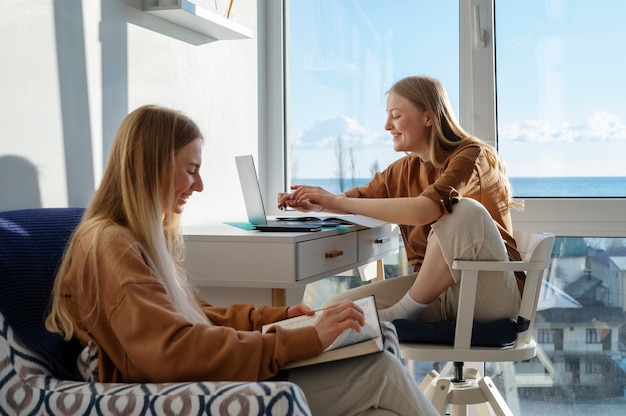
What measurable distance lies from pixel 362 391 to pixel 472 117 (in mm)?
1721

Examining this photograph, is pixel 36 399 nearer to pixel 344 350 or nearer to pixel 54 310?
pixel 54 310

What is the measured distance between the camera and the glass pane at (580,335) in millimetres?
2764

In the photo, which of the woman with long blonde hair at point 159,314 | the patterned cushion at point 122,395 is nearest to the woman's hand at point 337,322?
the woman with long blonde hair at point 159,314

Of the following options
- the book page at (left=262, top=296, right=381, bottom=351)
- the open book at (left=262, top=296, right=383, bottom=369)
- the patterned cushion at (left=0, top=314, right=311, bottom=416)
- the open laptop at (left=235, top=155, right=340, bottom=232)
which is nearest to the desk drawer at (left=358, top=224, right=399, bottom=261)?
the open laptop at (left=235, top=155, right=340, bottom=232)

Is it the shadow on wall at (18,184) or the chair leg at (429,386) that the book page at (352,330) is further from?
the chair leg at (429,386)

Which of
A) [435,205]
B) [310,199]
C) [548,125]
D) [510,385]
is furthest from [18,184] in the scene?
[510,385]

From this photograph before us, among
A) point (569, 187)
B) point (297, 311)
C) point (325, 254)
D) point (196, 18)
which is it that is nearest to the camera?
point (297, 311)

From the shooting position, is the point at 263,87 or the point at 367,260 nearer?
the point at 367,260

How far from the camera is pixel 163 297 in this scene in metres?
1.28

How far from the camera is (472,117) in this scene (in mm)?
2871

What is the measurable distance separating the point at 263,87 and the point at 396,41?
1.83 ft

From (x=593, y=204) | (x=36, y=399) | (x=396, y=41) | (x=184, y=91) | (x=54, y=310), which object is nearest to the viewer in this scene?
(x=36, y=399)

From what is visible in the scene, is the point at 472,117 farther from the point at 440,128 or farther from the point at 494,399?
the point at 494,399

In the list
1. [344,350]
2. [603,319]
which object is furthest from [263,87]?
[344,350]
